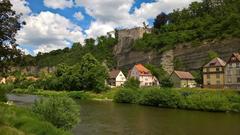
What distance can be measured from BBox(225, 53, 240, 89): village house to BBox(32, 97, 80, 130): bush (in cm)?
4501

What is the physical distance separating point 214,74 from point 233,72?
189 inches

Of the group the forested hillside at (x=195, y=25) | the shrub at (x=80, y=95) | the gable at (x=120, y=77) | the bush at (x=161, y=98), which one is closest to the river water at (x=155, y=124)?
the bush at (x=161, y=98)

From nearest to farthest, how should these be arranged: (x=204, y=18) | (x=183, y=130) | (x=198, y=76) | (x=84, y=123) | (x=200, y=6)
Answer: (x=183, y=130) < (x=84, y=123) < (x=198, y=76) < (x=204, y=18) < (x=200, y=6)

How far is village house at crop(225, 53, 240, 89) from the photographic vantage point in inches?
2613

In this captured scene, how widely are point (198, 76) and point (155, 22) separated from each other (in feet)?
136

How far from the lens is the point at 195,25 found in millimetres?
97000

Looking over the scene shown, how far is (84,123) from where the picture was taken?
130ft

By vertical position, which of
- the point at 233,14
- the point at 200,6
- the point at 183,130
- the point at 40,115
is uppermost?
the point at 200,6

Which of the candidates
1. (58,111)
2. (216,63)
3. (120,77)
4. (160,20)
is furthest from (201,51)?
(58,111)

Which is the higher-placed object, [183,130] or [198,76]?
[198,76]

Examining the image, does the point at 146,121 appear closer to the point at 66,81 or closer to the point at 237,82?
the point at 237,82

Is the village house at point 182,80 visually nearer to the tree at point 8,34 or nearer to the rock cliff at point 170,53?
the rock cliff at point 170,53

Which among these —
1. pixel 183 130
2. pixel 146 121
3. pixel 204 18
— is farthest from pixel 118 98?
pixel 204 18

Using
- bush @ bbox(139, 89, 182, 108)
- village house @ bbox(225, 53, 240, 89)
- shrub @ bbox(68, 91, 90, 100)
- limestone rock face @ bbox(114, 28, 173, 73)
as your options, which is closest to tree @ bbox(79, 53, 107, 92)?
shrub @ bbox(68, 91, 90, 100)
